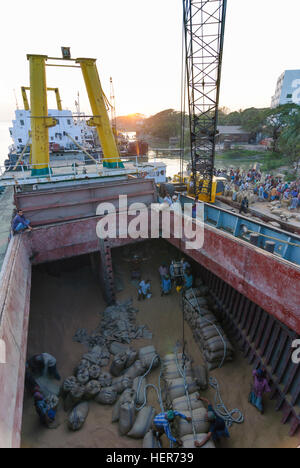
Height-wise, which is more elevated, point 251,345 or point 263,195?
point 263,195

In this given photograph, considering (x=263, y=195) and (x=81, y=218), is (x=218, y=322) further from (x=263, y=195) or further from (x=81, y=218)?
(x=263, y=195)

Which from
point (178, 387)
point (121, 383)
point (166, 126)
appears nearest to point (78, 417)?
point (121, 383)

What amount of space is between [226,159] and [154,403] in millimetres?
51669

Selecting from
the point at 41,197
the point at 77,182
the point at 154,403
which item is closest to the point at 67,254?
the point at 41,197

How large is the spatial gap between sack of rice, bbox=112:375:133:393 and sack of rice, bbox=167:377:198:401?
4.21 ft

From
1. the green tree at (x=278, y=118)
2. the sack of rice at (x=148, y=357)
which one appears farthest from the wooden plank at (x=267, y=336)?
the green tree at (x=278, y=118)

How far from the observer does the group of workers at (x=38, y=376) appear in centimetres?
604

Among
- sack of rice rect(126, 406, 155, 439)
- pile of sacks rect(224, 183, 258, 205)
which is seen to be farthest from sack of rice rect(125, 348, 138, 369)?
pile of sacks rect(224, 183, 258, 205)

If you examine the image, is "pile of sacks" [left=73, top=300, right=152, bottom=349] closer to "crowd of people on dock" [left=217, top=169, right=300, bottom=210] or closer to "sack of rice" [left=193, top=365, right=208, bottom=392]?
"sack of rice" [left=193, top=365, right=208, bottom=392]

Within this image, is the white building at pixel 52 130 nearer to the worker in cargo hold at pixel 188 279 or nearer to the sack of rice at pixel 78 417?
the worker in cargo hold at pixel 188 279

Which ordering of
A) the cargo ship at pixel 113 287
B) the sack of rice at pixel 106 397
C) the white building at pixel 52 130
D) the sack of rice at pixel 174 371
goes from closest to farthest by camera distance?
the cargo ship at pixel 113 287 → the sack of rice at pixel 106 397 → the sack of rice at pixel 174 371 → the white building at pixel 52 130

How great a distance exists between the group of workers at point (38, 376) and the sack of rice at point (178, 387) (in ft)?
10.4

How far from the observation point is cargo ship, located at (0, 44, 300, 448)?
560 centimetres

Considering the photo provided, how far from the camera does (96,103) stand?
11.8 metres
